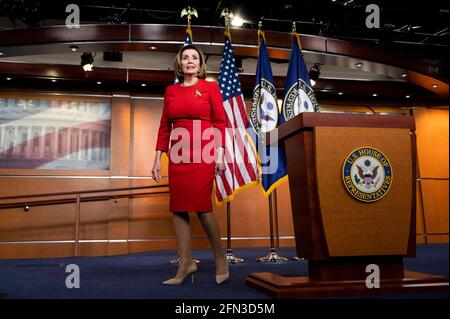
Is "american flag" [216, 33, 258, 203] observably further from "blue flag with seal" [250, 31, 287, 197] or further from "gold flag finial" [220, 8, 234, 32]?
"gold flag finial" [220, 8, 234, 32]

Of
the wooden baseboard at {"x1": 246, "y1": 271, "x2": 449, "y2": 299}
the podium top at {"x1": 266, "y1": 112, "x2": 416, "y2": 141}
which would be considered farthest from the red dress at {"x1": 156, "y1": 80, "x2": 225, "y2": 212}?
the wooden baseboard at {"x1": 246, "y1": 271, "x2": 449, "y2": 299}

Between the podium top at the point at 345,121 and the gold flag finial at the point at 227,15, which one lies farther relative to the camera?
the gold flag finial at the point at 227,15

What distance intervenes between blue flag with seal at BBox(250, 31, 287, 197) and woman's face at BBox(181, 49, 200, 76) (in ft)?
4.94

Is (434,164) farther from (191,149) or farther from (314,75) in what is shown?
(191,149)

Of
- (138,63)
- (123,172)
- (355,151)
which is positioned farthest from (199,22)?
(355,151)

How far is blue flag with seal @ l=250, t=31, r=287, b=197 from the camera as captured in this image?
4.09 m

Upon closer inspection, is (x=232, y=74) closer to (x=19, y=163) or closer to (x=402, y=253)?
(x=402, y=253)

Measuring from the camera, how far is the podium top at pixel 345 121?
211 cm

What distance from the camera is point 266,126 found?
4.21 meters

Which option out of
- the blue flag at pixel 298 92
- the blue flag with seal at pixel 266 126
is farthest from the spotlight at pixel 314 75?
the blue flag with seal at pixel 266 126

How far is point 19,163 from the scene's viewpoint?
20.7ft

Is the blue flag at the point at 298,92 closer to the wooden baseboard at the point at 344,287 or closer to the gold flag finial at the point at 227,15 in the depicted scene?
the gold flag finial at the point at 227,15

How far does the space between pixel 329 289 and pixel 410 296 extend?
37 centimetres

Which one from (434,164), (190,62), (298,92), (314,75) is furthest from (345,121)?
(434,164)
